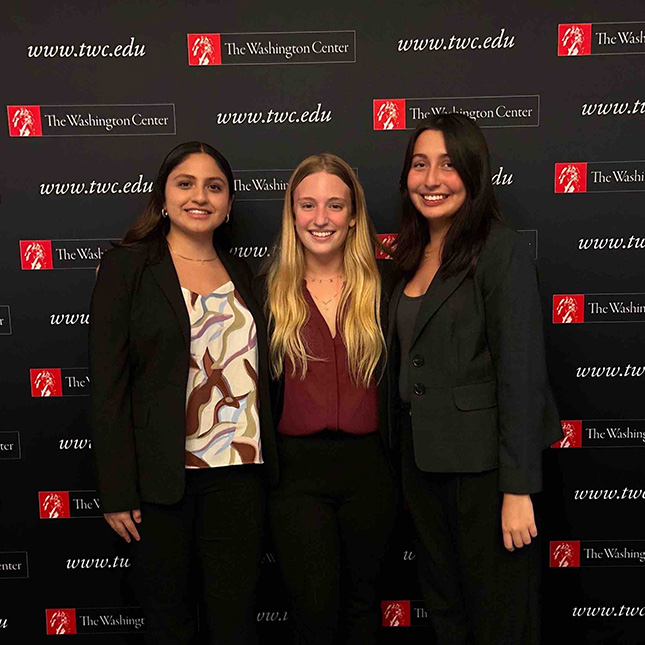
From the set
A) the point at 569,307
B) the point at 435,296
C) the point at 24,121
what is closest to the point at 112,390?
the point at 435,296

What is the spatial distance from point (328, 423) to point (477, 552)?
20.1 inches

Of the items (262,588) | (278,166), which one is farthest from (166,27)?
(262,588)

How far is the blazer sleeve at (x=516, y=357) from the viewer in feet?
5.07

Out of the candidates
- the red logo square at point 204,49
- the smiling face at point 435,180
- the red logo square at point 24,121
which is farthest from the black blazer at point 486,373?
the red logo square at point 24,121

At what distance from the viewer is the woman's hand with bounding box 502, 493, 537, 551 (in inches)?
62.3

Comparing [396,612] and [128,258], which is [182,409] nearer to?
[128,258]

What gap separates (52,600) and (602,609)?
2.12 m

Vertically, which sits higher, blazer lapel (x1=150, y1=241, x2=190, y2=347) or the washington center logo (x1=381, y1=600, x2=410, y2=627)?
blazer lapel (x1=150, y1=241, x2=190, y2=347)

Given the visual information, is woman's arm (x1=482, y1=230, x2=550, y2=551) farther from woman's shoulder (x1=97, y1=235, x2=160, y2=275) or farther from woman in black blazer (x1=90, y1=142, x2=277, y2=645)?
woman's shoulder (x1=97, y1=235, x2=160, y2=275)

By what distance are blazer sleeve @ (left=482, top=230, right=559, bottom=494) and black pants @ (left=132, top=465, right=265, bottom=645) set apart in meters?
0.73

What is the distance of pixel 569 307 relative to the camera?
2.33 m

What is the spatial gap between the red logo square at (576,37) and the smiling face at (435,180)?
0.88 meters

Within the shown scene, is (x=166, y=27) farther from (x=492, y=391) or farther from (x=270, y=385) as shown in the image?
(x=492, y=391)

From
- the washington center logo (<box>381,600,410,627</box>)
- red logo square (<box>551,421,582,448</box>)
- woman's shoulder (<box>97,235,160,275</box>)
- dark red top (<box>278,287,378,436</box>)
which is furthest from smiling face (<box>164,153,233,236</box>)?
the washington center logo (<box>381,600,410,627</box>)
